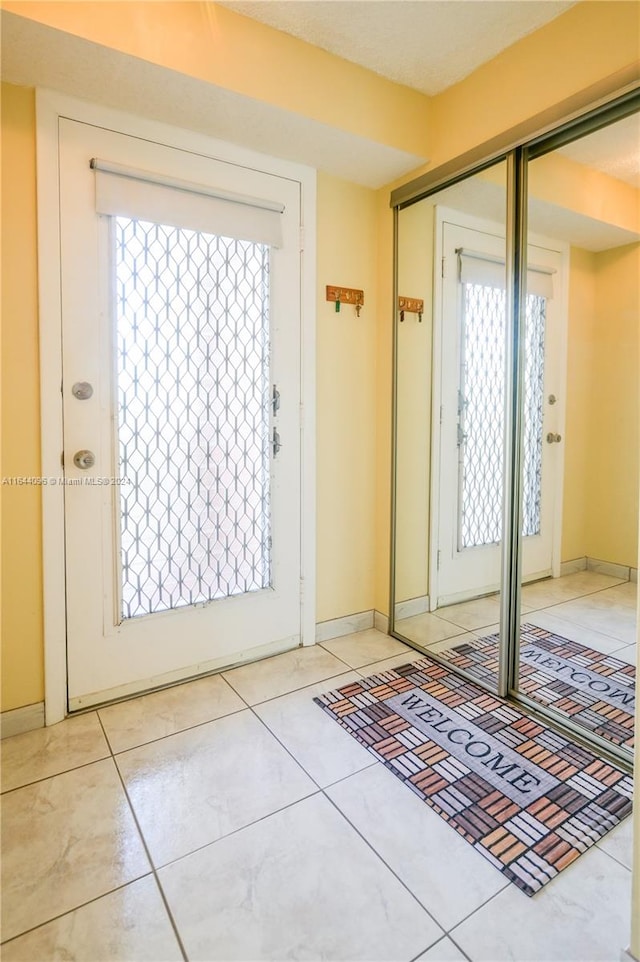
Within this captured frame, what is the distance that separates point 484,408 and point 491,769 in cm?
144

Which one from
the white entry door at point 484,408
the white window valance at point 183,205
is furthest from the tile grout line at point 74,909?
the white window valance at point 183,205

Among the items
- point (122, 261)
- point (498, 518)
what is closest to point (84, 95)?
point (122, 261)

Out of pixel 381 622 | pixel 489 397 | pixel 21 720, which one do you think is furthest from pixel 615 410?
pixel 21 720

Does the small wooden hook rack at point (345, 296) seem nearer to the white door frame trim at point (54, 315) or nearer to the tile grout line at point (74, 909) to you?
the white door frame trim at point (54, 315)

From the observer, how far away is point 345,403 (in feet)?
8.70

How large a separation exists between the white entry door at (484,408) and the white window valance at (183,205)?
0.87 meters

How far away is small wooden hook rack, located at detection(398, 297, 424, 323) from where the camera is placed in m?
2.56

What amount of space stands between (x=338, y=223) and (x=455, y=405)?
110cm

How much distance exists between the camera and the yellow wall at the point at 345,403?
2.53m

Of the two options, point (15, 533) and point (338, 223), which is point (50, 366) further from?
point (338, 223)

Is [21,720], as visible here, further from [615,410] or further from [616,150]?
[616,150]

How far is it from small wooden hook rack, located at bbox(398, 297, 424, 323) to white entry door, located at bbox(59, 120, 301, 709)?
58cm

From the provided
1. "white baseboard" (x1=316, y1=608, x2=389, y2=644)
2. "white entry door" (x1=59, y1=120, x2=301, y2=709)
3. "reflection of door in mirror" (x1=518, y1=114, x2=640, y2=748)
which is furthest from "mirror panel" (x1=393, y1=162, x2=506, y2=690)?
"white entry door" (x1=59, y1=120, x2=301, y2=709)

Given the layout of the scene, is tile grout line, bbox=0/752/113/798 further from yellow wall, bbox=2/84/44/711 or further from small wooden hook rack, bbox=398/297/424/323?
small wooden hook rack, bbox=398/297/424/323
